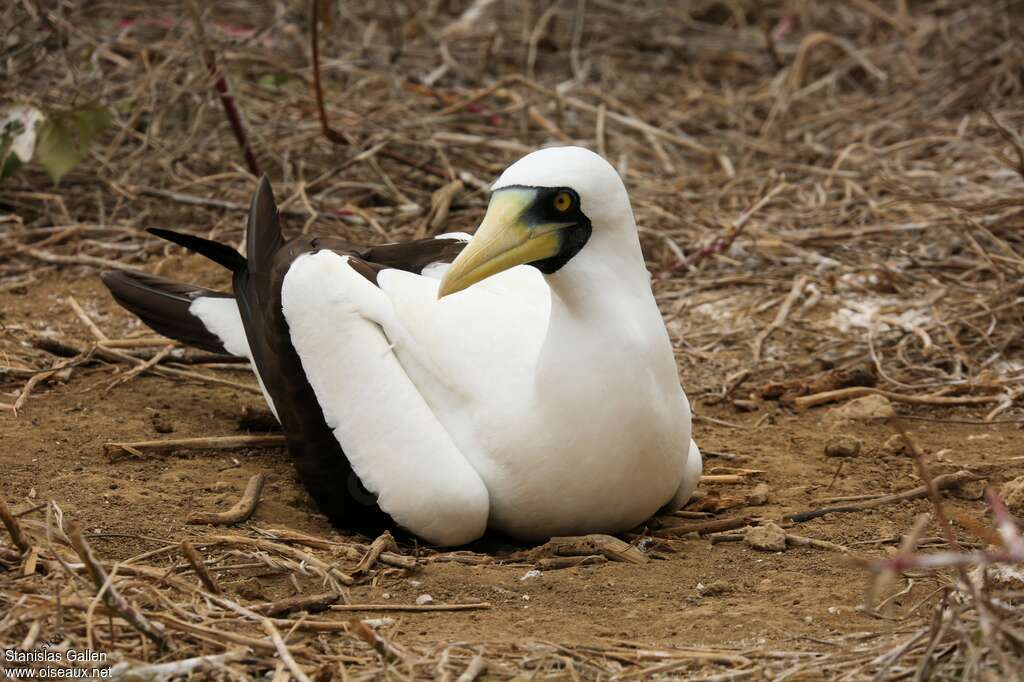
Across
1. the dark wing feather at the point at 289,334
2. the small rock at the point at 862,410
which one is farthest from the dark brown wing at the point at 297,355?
the small rock at the point at 862,410

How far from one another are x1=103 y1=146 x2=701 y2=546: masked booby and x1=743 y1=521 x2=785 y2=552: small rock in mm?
268

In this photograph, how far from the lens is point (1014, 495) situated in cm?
411

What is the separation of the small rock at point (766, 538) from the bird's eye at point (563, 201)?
1120 millimetres

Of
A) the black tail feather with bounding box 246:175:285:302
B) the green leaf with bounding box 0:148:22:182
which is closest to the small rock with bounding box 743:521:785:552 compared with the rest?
the black tail feather with bounding box 246:175:285:302

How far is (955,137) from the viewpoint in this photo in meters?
7.16

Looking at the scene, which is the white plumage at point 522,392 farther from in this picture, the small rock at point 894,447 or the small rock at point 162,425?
the small rock at point 894,447

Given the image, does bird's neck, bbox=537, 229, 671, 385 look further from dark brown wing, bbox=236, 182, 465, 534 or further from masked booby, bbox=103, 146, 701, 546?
dark brown wing, bbox=236, 182, 465, 534

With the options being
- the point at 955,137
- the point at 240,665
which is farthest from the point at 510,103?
the point at 240,665

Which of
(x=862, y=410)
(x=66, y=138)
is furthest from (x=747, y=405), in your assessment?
(x=66, y=138)

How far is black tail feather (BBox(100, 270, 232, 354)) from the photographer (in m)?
4.93

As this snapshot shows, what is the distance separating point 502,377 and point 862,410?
181 cm

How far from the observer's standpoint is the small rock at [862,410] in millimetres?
5035

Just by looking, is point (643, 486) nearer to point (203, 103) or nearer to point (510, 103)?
point (203, 103)

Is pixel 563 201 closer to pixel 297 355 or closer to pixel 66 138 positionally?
pixel 297 355
